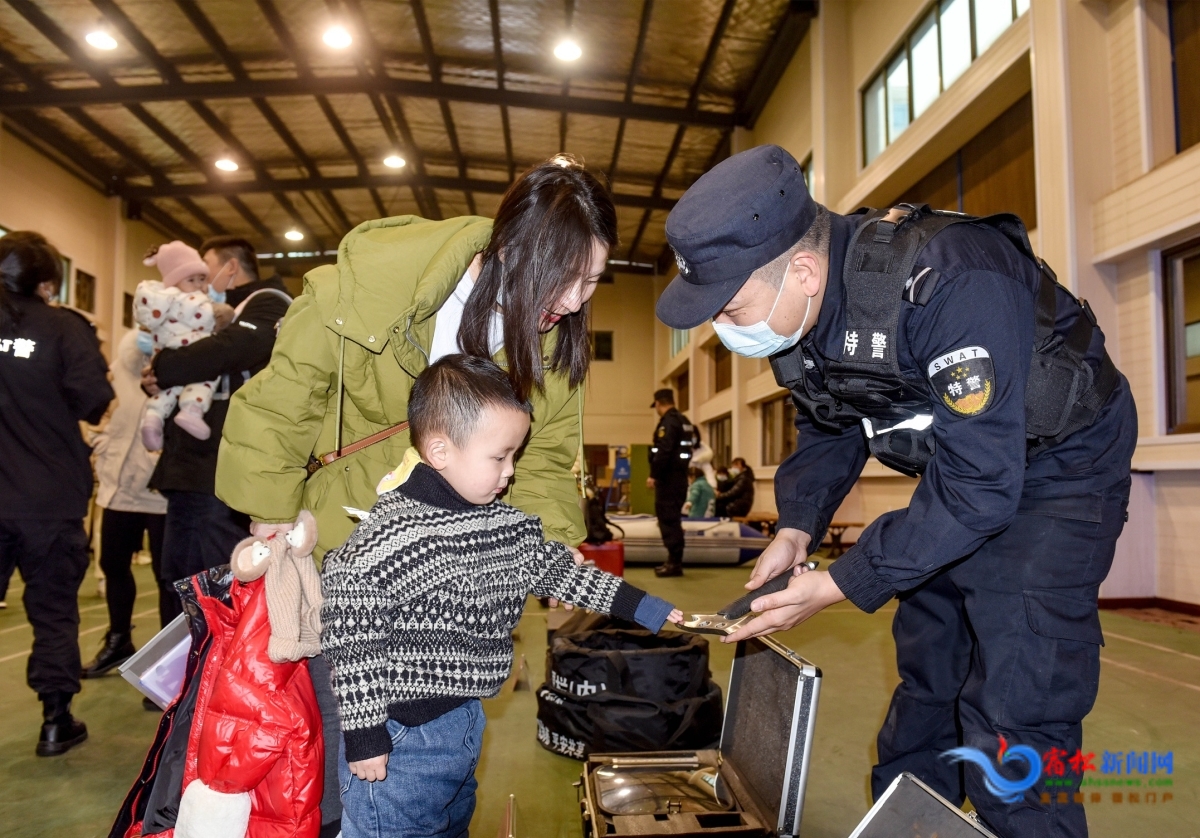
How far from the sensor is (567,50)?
10523 mm

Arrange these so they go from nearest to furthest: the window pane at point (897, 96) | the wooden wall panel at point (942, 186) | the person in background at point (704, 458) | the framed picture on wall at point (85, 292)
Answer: the wooden wall panel at point (942, 186), the window pane at point (897, 96), the person in background at point (704, 458), the framed picture on wall at point (85, 292)

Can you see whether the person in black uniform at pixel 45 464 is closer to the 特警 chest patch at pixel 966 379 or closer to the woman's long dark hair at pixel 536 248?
the woman's long dark hair at pixel 536 248

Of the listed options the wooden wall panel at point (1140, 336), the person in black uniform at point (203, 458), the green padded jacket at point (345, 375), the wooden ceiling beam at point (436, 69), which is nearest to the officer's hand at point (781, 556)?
the green padded jacket at point (345, 375)

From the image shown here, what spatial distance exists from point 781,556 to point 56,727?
8.36 ft

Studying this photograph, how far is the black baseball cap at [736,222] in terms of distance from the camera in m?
1.41

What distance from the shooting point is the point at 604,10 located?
977 cm

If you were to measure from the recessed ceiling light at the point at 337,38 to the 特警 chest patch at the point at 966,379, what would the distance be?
10693mm

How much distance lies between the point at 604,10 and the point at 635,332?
1273cm

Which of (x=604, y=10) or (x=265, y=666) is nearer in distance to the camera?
(x=265, y=666)

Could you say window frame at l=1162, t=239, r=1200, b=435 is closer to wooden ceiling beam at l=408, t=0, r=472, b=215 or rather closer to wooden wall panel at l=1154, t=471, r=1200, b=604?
wooden wall panel at l=1154, t=471, r=1200, b=604

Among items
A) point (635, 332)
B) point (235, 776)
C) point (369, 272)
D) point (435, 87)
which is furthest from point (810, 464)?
point (635, 332)

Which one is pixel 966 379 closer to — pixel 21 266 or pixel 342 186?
pixel 21 266

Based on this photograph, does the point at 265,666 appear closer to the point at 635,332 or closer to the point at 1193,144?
the point at 1193,144

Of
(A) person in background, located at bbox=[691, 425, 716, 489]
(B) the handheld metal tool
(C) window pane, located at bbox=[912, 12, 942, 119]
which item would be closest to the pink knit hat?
(B) the handheld metal tool
